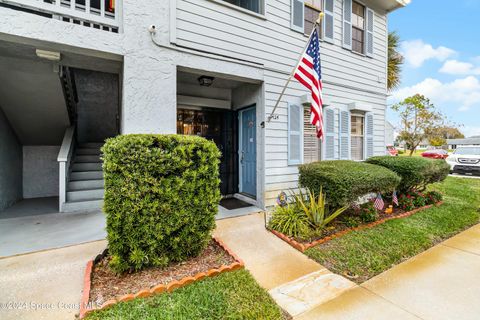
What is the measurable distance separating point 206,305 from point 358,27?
329 inches

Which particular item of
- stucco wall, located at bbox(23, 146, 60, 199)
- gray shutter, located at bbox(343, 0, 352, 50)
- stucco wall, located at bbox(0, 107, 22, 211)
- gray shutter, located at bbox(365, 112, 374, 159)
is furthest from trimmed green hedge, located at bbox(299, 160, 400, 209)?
stucco wall, located at bbox(23, 146, 60, 199)

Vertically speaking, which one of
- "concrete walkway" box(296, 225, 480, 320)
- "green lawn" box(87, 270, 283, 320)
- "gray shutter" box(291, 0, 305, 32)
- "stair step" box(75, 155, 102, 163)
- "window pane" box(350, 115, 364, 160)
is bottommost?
"concrete walkway" box(296, 225, 480, 320)

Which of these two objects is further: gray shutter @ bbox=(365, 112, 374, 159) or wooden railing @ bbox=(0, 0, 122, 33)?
gray shutter @ bbox=(365, 112, 374, 159)

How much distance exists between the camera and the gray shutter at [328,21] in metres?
5.84

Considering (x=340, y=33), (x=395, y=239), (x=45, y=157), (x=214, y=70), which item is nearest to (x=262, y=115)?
(x=214, y=70)

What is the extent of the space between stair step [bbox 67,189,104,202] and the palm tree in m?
12.0

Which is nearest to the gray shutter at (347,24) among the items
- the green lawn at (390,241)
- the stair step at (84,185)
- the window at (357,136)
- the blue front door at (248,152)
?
the window at (357,136)

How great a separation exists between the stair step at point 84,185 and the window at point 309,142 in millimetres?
5059

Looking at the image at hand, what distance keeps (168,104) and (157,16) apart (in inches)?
59.0

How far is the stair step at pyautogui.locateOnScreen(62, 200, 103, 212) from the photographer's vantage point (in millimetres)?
4348

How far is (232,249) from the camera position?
10.6 feet

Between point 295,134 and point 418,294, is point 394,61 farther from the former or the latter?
point 418,294

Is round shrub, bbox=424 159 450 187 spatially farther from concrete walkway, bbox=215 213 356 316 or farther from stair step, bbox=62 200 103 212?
stair step, bbox=62 200 103 212

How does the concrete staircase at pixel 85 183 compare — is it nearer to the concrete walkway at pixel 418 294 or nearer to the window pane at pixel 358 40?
the concrete walkway at pixel 418 294
